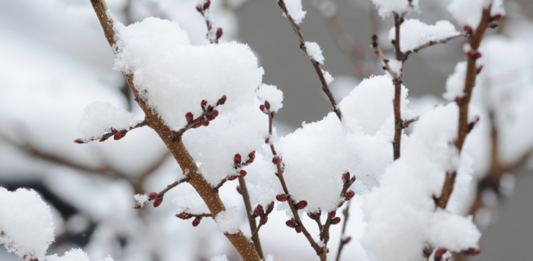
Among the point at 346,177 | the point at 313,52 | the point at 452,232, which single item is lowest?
the point at 452,232

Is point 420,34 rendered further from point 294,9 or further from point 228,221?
point 228,221

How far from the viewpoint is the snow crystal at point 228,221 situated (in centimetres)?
38

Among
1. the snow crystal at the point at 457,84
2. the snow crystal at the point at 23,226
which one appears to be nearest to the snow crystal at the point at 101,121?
the snow crystal at the point at 23,226

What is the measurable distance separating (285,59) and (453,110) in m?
1.62

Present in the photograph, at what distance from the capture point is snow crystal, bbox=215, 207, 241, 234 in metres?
0.38

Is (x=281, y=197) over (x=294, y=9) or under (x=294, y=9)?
under

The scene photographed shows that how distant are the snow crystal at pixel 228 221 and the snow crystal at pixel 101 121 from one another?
0.16 m

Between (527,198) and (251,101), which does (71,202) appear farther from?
(527,198)

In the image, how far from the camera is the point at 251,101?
415mm

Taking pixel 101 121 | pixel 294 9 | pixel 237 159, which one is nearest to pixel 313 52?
pixel 294 9

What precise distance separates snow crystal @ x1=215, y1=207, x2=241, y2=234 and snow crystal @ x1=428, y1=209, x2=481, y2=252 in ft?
0.72

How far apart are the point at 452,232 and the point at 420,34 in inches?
7.5

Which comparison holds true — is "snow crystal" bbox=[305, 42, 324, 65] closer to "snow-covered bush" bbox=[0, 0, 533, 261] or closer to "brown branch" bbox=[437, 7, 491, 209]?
"snow-covered bush" bbox=[0, 0, 533, 261]

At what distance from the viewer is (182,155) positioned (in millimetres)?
388
